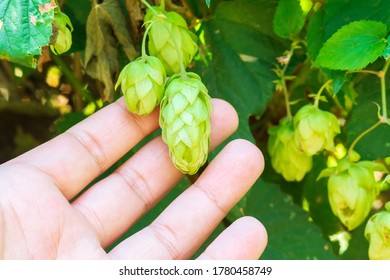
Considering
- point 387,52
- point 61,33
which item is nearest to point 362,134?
point 387,52

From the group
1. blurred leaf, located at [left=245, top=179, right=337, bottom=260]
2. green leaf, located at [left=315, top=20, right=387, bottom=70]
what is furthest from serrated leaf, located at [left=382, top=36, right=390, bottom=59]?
blurred leaf, located at [left=245, top=179, right=337, bottom=260]

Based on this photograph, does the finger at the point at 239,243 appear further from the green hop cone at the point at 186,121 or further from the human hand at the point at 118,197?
the green hop cone at the point at 186,121

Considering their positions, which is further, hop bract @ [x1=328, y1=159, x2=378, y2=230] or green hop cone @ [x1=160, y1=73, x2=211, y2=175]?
hop bract @ [x1=328, y1=159, x2=378, y2=230]

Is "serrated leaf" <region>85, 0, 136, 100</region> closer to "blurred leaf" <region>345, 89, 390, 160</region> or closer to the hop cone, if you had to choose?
the hop cone

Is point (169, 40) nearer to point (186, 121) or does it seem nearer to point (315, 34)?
point (186, 121)

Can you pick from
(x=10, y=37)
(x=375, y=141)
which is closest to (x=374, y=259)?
(x=375, y=141)

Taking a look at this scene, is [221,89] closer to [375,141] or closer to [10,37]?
[375,141]

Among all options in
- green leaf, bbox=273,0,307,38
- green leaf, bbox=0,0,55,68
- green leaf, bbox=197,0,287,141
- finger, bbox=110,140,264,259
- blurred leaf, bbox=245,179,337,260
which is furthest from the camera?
blurred leaf, bbox=245,179,337,260
